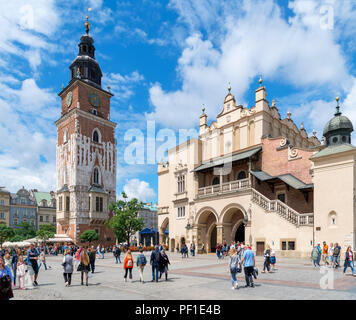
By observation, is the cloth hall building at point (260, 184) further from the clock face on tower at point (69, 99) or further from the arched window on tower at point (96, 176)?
the clock face on tower at point (69, 99)

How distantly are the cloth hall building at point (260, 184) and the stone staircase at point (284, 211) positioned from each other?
0.24 feet

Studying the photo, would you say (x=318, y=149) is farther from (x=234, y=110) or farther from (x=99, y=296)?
(x=99, y=296)

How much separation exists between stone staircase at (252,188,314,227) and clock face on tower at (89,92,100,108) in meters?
38.7

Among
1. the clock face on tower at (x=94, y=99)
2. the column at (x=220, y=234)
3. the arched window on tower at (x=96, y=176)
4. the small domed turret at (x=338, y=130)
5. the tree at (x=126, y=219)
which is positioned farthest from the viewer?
the clock face on tower at (x=94, y=99)

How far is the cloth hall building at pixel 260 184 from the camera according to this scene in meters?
24.1

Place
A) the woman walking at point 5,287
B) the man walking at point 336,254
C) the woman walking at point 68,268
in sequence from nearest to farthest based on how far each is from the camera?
the woman walking at point 5,287 → the woman walking at point 68,268 → the man walking at point 336,254

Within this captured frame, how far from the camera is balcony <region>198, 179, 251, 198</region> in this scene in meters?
30.8

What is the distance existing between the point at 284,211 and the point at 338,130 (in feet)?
25.2

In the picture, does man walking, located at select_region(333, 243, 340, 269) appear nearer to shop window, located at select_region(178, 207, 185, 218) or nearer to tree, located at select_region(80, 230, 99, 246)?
shop window, located at select_region(178, 207, 185, 218)

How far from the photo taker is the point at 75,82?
5619 centimetres

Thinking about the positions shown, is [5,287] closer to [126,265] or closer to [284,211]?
[126,265]

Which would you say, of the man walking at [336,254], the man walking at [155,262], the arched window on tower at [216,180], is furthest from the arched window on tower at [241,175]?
the man walking at [155,262]

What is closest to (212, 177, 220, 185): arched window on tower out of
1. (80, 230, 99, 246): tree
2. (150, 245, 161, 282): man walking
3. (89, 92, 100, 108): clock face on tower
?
(150, 245, 161, 282): man walking

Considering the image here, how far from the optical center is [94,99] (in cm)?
5853
